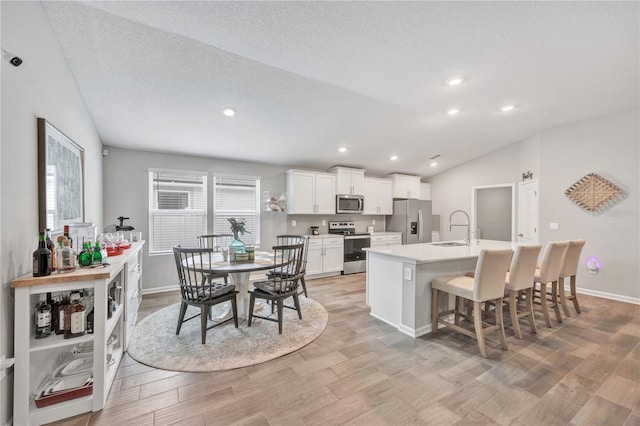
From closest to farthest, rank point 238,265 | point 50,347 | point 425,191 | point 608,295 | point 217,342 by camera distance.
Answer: point 50,347 < point 217,342 < point 238,265 < point 608,295 < point 425,191

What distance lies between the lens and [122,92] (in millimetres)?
2834

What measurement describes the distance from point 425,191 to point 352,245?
2.83 metres

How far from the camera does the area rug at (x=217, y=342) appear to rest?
2.34 m

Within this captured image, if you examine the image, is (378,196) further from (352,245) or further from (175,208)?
(175,208)

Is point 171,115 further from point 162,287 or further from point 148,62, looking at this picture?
point 162,287

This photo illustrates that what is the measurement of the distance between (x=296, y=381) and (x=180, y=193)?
370cm

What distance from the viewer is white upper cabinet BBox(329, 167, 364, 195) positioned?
570 centimetres

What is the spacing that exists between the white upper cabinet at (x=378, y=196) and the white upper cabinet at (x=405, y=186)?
0.48 ft

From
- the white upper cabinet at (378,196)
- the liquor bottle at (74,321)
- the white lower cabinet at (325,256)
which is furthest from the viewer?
the white upper cabinet at (378,196)

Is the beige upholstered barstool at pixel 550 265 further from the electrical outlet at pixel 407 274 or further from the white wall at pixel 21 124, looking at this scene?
the white wall at pixel 21 124

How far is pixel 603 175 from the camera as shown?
4.20 metres

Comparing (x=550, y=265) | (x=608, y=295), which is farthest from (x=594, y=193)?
(x=550, y=265)

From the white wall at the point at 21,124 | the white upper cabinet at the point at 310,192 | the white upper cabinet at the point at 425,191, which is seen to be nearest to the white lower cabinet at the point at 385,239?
the white upper cabinet at the point at 310,192

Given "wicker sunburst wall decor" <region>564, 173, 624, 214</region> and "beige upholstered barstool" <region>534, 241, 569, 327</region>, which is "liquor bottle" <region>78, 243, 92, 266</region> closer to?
"beige upholstered barstool" <region>534, 241, 569, 327</region>
